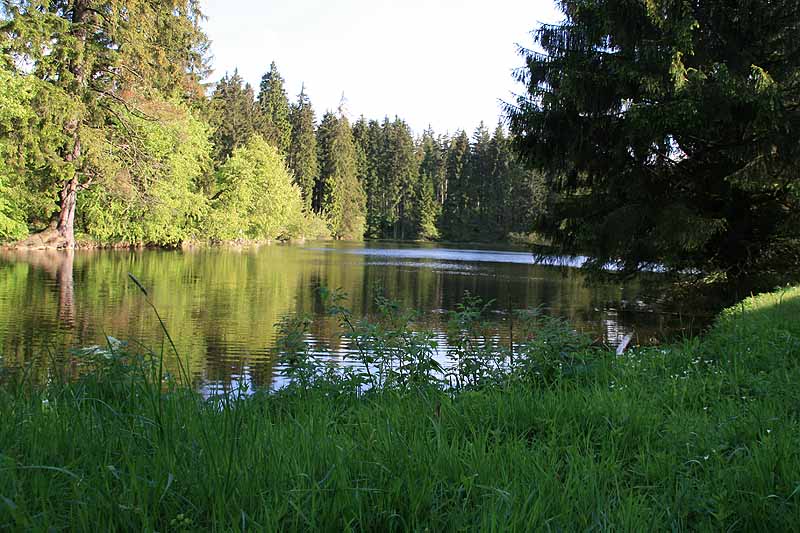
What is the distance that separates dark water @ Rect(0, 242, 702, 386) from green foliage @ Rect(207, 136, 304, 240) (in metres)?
14.0

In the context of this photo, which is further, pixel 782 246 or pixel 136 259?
pixel 136 259

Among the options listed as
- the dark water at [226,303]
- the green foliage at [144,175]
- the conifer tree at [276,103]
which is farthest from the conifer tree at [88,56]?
the conifer tree at [276,103]

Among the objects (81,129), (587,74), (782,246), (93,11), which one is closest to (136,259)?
(81,129)

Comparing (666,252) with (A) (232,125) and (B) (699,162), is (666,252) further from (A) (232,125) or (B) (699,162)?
(A) (232,125)

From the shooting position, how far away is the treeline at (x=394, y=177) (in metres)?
84.2

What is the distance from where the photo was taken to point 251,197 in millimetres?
48500

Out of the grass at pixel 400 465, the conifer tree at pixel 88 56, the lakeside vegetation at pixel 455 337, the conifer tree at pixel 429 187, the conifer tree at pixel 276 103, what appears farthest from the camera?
the conifer tree at pixel 429 187

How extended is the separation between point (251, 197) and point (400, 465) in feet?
157

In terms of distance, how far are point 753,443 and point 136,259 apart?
29.5m

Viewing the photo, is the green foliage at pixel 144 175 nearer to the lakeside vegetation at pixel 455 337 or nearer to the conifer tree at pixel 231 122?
the lakeside vegetation at pixel 455 337

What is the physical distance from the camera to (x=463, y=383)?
18.6 feet

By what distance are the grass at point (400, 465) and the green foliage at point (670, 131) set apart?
9342mm

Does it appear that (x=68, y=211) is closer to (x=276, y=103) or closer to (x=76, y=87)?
(x=76, y=87)

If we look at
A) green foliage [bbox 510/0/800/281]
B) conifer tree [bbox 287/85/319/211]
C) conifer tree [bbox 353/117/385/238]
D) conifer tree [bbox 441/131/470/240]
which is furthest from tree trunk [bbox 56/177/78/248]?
conifer tree [bbox 441/131/470/240]
